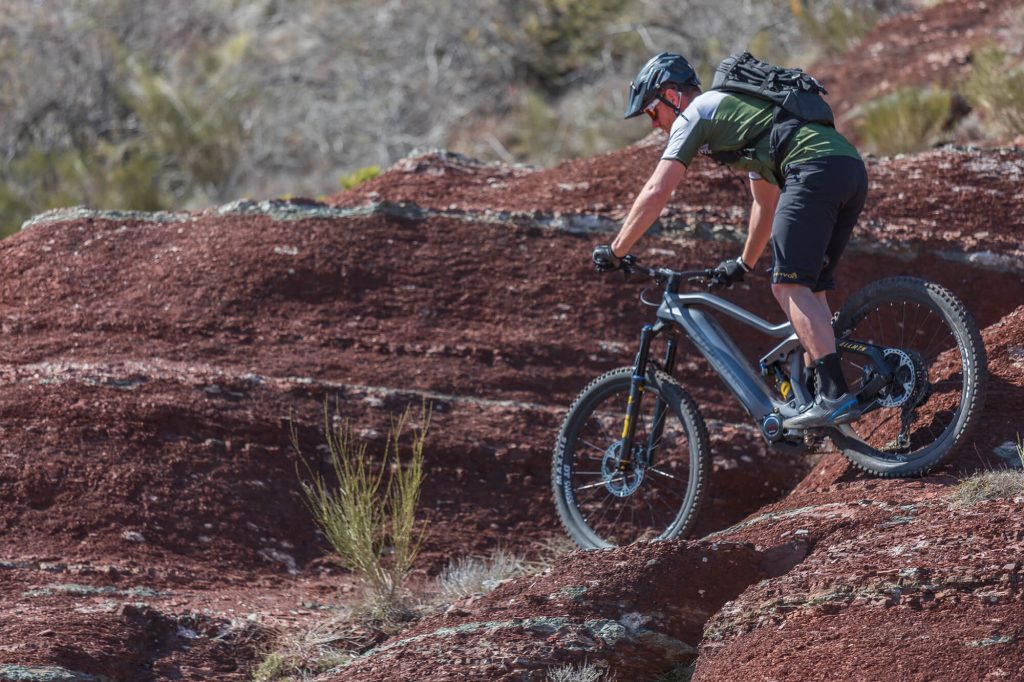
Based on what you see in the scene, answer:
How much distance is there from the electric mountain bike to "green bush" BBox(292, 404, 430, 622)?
0.70 meters

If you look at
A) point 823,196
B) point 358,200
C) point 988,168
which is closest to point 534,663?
point 823,196

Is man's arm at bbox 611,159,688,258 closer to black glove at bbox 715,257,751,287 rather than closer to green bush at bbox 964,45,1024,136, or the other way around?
black glove at bbox 715,257,751,287

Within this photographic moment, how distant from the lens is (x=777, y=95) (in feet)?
16.4

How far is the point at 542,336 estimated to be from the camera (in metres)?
6.80

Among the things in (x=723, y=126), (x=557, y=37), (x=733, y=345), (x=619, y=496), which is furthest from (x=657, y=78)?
(x=557, y=37)

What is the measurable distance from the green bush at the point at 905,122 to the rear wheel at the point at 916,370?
4951 mm

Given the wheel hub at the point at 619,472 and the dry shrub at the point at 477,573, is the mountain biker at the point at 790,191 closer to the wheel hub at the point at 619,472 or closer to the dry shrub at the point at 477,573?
the wheel hub at the point at 619,472

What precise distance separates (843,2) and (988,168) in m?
8.37

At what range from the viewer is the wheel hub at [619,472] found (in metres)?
5.56

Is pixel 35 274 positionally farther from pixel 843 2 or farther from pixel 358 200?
pixel 843 2

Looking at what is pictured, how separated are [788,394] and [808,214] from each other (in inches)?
29.8

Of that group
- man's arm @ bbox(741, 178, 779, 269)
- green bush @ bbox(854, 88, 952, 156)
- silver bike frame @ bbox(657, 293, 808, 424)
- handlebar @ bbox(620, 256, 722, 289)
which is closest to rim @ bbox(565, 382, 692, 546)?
silver bike frame @ bbox(657, 293, 808, 424)

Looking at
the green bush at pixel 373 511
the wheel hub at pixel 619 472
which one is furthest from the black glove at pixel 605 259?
the green bush at pixel 373 511

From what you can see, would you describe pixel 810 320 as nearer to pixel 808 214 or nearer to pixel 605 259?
pixel 808 214
